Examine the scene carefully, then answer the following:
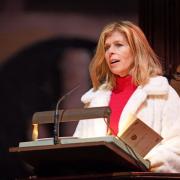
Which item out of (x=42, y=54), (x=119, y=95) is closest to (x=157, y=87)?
(x=119, y=95)

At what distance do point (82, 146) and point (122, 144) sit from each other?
14 cm

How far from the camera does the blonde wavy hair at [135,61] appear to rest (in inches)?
103

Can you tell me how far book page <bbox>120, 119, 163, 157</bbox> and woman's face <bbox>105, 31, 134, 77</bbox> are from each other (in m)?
0.57

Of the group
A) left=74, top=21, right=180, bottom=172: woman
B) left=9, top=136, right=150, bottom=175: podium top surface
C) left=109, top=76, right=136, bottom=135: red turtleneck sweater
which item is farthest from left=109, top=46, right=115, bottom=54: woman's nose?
left=9, top=136, right=150, bottom=175: podium top surface

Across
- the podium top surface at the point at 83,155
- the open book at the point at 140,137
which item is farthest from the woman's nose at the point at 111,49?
the podium top surface at the point at 83,155

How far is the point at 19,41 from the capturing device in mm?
3572

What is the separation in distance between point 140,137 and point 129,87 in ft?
1.88

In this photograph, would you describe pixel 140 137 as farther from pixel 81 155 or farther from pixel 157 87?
pixel 157 87

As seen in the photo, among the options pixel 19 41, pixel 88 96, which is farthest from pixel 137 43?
pixel 19 41

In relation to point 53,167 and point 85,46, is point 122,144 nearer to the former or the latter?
point 53,167

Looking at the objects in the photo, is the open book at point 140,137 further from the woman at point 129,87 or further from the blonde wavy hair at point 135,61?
the blonde wavy hair at point 135,61

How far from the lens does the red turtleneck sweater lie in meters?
2.57

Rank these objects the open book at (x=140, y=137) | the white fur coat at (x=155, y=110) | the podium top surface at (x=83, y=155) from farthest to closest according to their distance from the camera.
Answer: the white fur coat at (x=155, y=110) → the open book at (x=140, y=137) → the podium top surface at (x=83, y=155)

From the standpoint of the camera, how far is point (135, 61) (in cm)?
266
